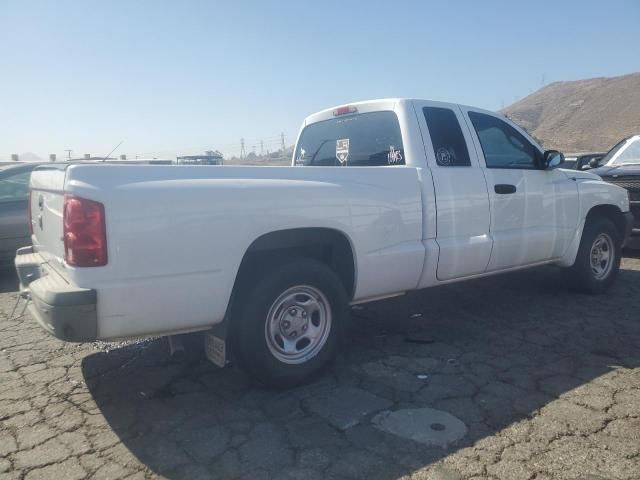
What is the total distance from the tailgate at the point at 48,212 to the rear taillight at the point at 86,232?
219mm

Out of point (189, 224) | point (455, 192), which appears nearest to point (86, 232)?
point (189, 224)

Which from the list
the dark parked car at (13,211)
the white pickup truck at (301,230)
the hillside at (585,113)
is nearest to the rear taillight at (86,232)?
the white pickup truck at (301,230)

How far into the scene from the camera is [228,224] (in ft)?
10.0

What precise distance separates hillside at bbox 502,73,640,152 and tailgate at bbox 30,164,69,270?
38697 millimetres

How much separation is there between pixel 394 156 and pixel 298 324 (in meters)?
1.68

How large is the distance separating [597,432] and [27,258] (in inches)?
151

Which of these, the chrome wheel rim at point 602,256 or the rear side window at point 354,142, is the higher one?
the rear side window at point 354,142

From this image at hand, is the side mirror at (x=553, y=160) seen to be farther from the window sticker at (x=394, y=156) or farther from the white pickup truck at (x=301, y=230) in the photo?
the window sticker at (x=394, y=156)

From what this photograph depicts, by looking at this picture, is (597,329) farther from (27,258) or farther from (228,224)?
(27,258)

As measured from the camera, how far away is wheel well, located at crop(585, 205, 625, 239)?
5815 mm

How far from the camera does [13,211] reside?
688cm

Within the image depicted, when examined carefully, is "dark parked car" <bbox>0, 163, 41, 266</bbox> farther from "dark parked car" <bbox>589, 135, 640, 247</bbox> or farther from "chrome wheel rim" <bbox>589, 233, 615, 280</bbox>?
"dark parked car" <bbox>589, 135, 640, 247</bbox>

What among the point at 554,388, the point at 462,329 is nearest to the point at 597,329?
the point at 462,329

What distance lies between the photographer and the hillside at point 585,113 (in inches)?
1629
